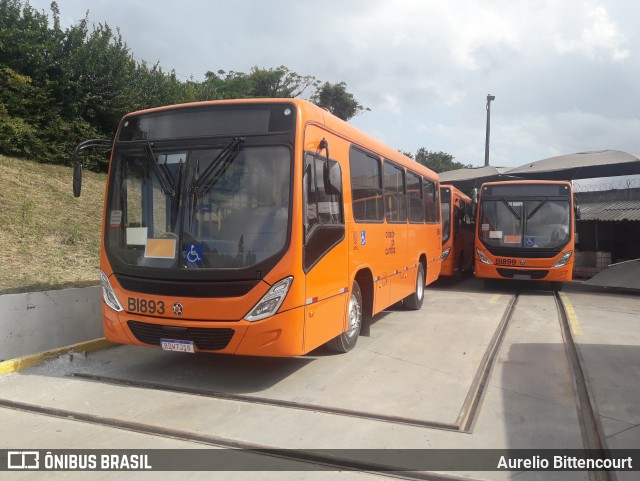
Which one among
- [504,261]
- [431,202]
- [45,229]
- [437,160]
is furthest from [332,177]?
[437,160]

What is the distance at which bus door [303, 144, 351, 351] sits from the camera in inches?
212

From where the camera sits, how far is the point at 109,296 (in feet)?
19.0

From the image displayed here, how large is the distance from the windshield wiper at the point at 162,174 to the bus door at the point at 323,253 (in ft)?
4.70

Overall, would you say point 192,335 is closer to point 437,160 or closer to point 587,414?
point 587,414

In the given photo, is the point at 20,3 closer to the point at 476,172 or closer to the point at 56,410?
the point at 56,410

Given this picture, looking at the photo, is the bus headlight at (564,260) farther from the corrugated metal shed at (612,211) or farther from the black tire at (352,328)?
the black tire at (352,328)

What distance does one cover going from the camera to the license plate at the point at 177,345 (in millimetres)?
5289

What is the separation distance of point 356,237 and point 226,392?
98.0 inches

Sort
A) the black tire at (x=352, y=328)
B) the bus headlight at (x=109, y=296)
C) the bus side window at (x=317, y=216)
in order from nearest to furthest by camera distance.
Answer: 1. the bus side window at (x=317, y=216)
2. the bus headlight at (x=109, y=296)
3. the black tire at (x=352, y=328)

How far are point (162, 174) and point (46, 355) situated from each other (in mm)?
2775

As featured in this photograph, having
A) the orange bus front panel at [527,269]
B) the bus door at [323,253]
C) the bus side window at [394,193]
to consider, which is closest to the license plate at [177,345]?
the bus door at [323,253]

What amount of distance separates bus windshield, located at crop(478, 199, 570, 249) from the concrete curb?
9.92 metres

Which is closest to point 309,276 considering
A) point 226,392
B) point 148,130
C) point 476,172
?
point 226,392

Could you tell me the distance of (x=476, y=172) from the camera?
75.9ft
